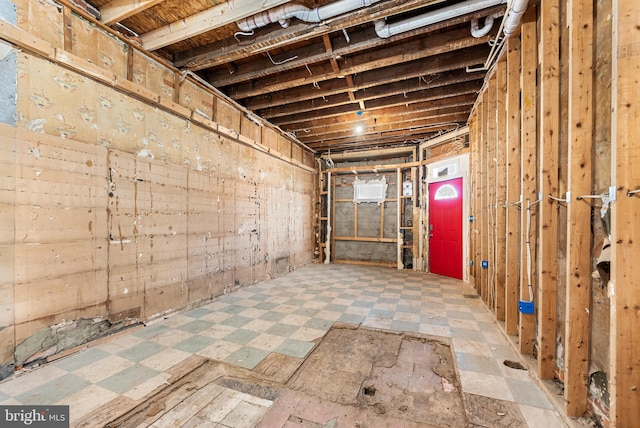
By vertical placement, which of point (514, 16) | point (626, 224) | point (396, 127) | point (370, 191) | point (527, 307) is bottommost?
point (527, 307)

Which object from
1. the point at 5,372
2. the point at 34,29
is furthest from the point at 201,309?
the point at 34,29

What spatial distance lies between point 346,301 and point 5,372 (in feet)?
11.2

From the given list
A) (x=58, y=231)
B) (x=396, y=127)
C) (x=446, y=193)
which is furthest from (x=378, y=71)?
(x=58, y=231)

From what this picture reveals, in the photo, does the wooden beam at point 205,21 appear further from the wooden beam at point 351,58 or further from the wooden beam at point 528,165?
the wooden beam at point 528,165

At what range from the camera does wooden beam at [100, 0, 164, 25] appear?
2.35 m

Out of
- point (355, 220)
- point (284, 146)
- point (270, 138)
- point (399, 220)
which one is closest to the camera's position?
point (270, 138)

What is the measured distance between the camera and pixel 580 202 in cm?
152

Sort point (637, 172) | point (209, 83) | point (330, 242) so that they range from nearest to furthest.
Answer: point (637, 172)
point (209, 83)
point (330, 242)

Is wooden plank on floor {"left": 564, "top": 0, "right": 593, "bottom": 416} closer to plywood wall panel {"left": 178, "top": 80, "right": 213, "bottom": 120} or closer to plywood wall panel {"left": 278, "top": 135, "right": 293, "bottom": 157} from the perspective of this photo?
plywood wall panel {"left": 178, "top": 80, "right": 213, "bottom": 120}

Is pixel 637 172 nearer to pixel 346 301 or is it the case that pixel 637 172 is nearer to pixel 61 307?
pixel 346 301

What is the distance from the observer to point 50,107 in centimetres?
216

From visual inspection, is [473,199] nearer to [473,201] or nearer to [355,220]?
[473,201]

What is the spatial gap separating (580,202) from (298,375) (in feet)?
7.53

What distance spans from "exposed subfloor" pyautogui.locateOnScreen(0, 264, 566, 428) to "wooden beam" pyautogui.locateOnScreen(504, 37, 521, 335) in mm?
358
